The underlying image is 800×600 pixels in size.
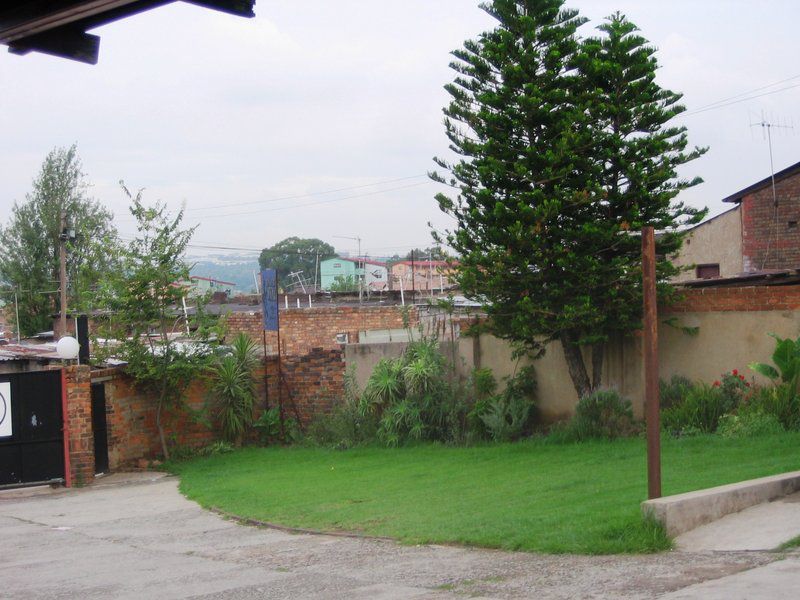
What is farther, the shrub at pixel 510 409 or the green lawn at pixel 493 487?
the shrub at pixel 510 409

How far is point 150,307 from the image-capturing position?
18.2 meters

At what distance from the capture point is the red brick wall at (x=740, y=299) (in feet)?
49.8

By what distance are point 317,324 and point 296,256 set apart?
200 ft

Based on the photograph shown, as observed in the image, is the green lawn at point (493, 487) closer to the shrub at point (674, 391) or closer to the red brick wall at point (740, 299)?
the shrub at point (674, 391)

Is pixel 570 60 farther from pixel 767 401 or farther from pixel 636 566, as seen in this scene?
pixel 636 566

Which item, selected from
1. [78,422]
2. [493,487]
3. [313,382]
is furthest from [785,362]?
[78,422]

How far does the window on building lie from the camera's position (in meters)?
26.3

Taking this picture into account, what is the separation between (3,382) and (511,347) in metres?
9.36

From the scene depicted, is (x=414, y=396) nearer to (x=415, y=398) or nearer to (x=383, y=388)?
(x=415, y=398)

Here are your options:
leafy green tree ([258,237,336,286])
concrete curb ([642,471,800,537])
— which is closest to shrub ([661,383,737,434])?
concrete curb ([642,471,800,537])

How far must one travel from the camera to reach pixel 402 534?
9961 mm

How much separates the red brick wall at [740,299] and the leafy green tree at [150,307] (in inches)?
368

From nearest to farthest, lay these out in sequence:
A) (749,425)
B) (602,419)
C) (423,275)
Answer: (749,425) < (602,419) < (423,275)

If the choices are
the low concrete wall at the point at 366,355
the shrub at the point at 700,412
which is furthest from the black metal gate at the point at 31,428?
the shrub at the point at 700,412
